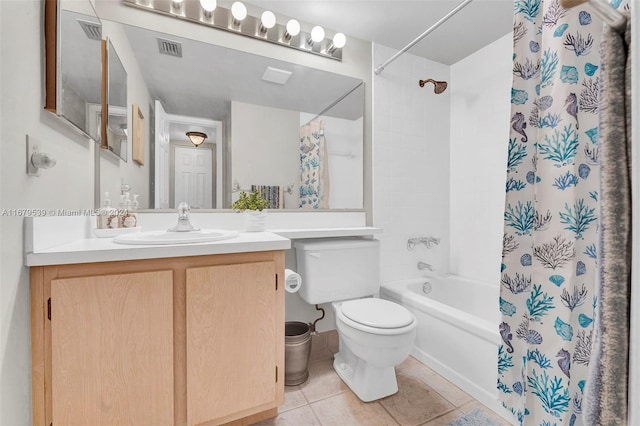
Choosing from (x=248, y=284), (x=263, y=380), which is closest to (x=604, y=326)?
(x=248, y=284)

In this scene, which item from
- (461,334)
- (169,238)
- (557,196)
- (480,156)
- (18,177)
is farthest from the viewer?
(480,156)

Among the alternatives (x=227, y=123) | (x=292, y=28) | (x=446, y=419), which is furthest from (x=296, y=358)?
(x=292, y=28)

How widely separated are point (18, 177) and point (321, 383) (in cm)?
168

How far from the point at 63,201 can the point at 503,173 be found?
2.64m

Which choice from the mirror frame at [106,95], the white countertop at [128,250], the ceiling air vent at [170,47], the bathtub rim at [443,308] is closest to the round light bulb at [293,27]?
the ceiling air vent at [170,47]

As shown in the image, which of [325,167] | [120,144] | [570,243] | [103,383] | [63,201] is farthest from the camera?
[325,167]

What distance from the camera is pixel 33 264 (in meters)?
0.89

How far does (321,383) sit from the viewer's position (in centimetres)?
170

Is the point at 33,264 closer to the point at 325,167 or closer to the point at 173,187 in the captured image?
the point at 173,187

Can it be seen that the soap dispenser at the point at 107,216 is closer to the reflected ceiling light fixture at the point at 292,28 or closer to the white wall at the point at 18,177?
the white wall at the point at 18,177

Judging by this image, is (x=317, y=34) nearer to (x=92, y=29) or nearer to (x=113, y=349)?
(x=92, y=29)

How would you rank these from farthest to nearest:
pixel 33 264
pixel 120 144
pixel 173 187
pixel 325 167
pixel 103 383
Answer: pixel 325 167, pixel 173 187, pixel 120 144, pixel 103 383, pixel 33 264

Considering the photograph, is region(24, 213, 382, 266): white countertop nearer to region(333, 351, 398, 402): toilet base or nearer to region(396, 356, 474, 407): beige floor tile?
region(333, 351, 398, 402): toilet base

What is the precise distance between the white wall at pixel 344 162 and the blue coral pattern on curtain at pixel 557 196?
1374 millimetres
